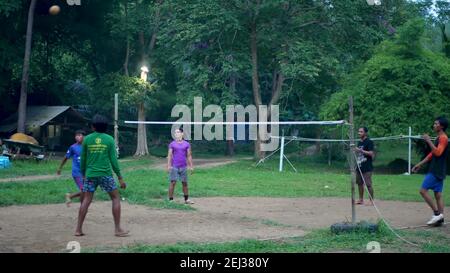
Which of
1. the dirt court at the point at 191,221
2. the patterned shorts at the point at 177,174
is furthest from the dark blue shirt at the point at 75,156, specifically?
the patterned shorts at the point at 177,174

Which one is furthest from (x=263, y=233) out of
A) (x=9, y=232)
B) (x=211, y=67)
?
(x=211, y=67)

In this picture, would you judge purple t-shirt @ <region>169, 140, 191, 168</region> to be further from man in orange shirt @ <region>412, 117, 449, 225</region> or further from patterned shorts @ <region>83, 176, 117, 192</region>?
man in orange shirt @ <region>412, 117, 449, 225</region>

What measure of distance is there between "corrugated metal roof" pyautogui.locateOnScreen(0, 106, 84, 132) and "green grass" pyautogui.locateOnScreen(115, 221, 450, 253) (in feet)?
89.4

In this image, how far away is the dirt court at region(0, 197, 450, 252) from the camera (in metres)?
9.19

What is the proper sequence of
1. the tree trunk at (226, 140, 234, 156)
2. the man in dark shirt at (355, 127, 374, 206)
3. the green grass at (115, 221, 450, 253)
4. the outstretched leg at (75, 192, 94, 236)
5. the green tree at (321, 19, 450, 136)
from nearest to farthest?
the green grass at (115, 221, 450, 253), the outstretched leg at (75, 192, 94, 236), the man in dark shirt at (355, 127, 374, 206), the green tree at (321, 19, 450, 136), the tree trunk at (226, 140, 234, 156)

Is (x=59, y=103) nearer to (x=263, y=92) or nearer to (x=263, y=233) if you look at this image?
(x=263, y=92)

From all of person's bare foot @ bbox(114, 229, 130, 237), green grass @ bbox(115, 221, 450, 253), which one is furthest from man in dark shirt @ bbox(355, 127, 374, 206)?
person's bare foot @ bbox(114, 229, 130, 237)

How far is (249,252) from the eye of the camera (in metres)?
8.03

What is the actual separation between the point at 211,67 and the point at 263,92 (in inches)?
507

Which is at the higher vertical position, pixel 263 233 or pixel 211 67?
pixel 211 67

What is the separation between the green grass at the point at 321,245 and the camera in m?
8.18

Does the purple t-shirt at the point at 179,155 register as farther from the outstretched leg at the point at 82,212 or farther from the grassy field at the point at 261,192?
the outstretched leg at the point at 82,212

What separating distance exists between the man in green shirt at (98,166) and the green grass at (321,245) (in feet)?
4.51

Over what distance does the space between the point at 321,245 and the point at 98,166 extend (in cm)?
370
